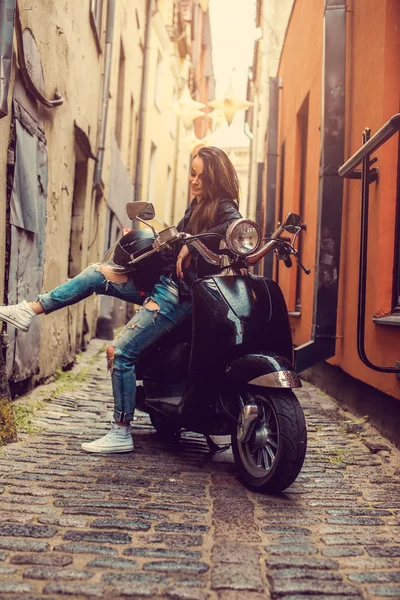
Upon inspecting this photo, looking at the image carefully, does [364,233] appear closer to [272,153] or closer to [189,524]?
[189,524]

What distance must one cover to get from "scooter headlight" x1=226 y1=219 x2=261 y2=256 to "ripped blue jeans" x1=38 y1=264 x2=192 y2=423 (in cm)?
61

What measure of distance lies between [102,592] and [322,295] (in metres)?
3.71

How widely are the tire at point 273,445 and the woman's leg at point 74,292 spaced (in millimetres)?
1037

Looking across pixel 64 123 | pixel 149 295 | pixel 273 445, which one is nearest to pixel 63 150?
pixel 64 123

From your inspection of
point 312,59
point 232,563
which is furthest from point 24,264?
point 312,59

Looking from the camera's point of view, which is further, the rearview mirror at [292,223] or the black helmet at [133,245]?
the black helmet at [133,245]

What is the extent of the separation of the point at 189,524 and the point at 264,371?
808 mm

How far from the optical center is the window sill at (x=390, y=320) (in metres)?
4.00

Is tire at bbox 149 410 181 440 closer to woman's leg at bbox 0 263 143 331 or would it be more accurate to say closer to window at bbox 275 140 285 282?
woman's leg at bbox 0 263 143 331

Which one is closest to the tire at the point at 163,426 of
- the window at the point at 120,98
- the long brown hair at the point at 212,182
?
the long brown hair at the point at 212,182

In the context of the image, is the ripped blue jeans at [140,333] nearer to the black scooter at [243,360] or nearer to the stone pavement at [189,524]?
the black scooter at [243,360]

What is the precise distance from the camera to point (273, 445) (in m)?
3.29

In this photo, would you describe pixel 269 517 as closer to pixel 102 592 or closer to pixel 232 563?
pixel 232 563

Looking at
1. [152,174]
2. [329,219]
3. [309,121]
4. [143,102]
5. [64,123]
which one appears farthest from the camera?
[152,174]
